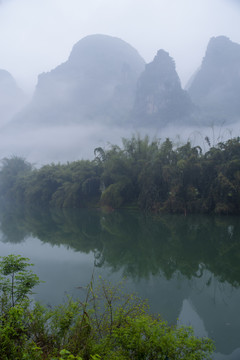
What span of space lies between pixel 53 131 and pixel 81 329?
84.1 metres

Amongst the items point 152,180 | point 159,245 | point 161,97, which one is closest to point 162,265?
point 159,245

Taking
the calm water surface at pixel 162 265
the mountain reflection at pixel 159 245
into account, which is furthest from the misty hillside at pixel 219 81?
the calm water surface at pixel 162 265

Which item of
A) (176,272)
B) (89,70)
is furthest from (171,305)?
(89,70)

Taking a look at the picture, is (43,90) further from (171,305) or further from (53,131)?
(171,305)

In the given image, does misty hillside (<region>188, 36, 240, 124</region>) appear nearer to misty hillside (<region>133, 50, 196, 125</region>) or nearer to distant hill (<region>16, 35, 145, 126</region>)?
misty hillside (<region>133, 50, 196, 125</region>)

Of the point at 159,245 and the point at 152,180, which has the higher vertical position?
the point at 152,180

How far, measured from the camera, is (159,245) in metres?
7.96

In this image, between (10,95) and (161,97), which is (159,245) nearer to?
(161,97)

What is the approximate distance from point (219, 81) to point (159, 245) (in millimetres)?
85012

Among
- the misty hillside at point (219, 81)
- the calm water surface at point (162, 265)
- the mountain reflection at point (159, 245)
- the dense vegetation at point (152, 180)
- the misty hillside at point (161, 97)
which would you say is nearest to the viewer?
the calm water surface at point (162, 265)

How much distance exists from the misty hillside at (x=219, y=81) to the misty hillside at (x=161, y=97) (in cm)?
621

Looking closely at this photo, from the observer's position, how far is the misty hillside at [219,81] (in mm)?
69981

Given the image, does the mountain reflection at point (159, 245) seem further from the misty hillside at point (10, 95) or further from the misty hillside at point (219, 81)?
the misty hillside at point (10, 95)

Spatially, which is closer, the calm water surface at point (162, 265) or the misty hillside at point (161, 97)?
the calm water surface at point (162, 265)
